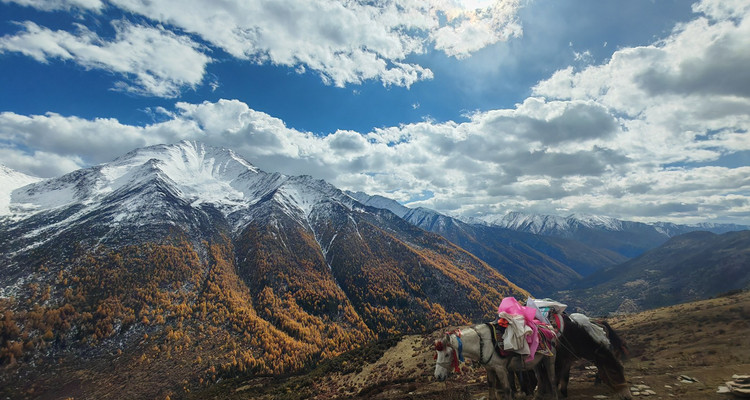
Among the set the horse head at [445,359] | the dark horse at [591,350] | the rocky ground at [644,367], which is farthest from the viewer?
the rocky ground at [644,367]

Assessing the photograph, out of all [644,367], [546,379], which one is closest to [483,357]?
[546,379]

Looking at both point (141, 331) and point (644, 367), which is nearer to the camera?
point (644, 367)

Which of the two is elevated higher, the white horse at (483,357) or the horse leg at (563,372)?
the white horse at (483,357)

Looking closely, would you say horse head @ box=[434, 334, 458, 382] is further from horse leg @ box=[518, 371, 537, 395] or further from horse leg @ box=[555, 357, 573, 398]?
horse leg @ box=[555, 357, 573, 398]

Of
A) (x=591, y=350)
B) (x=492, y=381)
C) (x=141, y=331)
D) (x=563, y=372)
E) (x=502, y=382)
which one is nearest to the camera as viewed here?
(x=502, y=382)

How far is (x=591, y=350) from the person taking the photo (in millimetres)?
15922

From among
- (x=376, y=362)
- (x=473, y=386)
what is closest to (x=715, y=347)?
(x=473, y=386)

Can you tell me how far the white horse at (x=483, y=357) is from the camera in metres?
13.9

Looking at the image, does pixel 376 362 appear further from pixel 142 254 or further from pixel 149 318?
pixel 142 254

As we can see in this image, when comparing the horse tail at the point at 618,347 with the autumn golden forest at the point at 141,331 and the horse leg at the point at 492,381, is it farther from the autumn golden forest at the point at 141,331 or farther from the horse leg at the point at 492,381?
the autumn golden forest at the point at 141,331

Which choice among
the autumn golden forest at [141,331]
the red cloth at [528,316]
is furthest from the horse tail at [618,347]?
the autumn golden forest at [141,331]

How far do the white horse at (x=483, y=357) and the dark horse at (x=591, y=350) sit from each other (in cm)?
148

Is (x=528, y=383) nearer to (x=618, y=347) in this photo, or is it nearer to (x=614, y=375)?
(x=614, y=375)

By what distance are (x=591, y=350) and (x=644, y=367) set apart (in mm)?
10820
